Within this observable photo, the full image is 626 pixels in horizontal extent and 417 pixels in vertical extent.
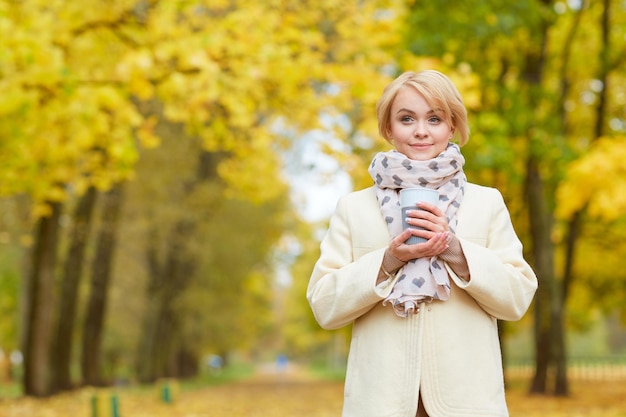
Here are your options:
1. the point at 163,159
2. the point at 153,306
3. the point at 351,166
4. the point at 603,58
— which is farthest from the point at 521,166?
the point at 153,306

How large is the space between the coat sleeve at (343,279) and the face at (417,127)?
29cm

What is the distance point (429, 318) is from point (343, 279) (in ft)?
0.95

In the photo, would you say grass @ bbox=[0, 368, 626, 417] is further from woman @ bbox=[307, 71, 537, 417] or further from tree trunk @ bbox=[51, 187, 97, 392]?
woman @ bbox=[307, 71, 537, 417]

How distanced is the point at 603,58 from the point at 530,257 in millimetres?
5721

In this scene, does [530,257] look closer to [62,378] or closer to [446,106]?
[62,378]

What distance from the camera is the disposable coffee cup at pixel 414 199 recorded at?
2529mm

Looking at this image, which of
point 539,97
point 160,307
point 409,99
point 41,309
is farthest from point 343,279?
point 160,307

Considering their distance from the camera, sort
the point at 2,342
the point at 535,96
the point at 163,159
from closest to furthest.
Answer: the point at 535,96
the point at 163,159
the point at 2,342

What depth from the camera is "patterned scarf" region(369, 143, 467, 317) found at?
2617 millimetres

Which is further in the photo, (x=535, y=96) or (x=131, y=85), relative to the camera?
(x=535, y=96)

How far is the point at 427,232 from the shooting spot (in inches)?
98.7

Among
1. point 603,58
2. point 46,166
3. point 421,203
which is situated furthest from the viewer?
point 603,58

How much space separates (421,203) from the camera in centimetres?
250

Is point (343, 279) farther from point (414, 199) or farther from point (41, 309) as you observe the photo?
point (41, 309)
